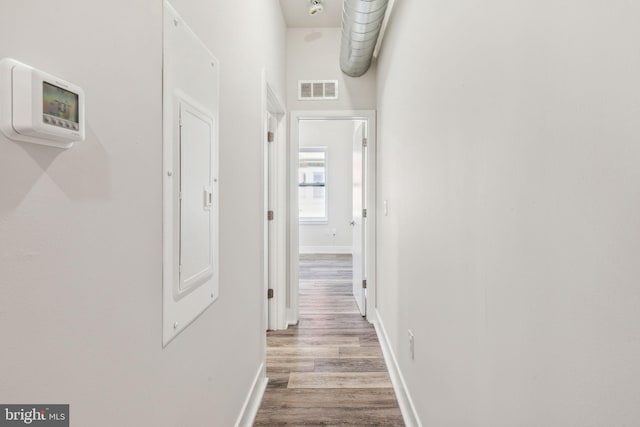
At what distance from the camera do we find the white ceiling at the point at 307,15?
2920 millimetres

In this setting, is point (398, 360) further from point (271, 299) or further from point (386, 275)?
point (271, 299)

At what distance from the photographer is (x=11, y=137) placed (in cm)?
50

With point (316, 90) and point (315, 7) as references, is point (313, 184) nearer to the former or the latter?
point (316, 90)

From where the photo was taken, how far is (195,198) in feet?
3.81

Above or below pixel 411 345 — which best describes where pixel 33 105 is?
above

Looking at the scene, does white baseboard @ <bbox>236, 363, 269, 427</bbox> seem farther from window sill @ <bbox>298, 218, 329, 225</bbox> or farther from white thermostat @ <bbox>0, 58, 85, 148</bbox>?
window sill @ <bbox>298, 218, 329, 225</bbox>

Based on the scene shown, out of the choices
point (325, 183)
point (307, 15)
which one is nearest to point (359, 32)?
point (307, 15)

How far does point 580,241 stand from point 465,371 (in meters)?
0.70

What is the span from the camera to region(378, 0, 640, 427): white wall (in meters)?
0.54

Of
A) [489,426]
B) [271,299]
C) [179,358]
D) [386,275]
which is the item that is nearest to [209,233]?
[179,358]

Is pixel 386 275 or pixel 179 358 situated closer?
pixel 179 358

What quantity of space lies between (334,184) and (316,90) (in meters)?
4.16

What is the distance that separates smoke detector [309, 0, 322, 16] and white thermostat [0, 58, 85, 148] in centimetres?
→ 274

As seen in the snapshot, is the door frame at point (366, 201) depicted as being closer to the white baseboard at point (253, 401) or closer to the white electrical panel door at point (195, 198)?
the white baseboard at point (253, 401)
